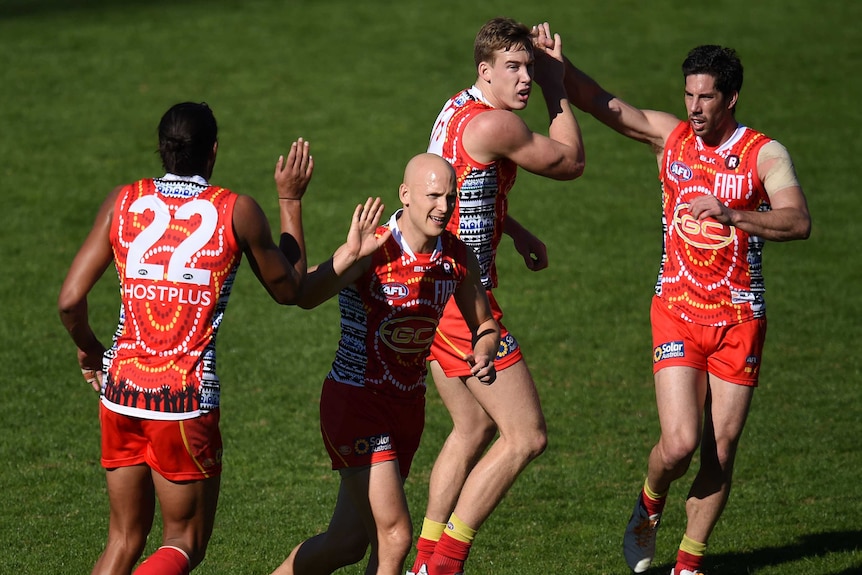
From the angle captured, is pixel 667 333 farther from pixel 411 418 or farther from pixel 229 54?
pixel 229 54

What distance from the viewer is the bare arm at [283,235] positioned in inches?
185

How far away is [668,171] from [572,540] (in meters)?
2.31

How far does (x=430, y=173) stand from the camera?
5219mm

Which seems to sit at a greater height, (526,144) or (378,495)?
(526,144)

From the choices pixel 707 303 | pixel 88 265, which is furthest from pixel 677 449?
pixel 88 265

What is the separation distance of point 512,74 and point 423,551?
2531 millimetres

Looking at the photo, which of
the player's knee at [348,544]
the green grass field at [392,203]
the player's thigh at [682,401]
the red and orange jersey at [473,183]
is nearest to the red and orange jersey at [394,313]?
the red and orange jersey at [473,183]

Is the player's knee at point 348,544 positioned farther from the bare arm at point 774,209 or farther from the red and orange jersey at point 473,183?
the bare arm at point 774,209

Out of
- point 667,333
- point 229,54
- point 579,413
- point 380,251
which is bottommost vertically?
point 579,413

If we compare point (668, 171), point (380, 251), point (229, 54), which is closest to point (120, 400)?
point (380, 251)

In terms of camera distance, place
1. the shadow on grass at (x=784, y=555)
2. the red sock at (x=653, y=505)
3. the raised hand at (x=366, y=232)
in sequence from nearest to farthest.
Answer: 1. the raised hand at (x=366, y=232)
2. the red sock at (x=653, y=505)
3. the shadow on grass at (x=784, y=555)

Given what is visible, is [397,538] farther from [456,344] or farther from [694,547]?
[694,547]

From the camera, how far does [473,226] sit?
20.0ft

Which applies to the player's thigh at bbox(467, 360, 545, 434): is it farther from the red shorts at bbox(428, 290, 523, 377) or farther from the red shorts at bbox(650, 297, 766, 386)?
the red shorts at bbox(650, 297, 766, 386)
